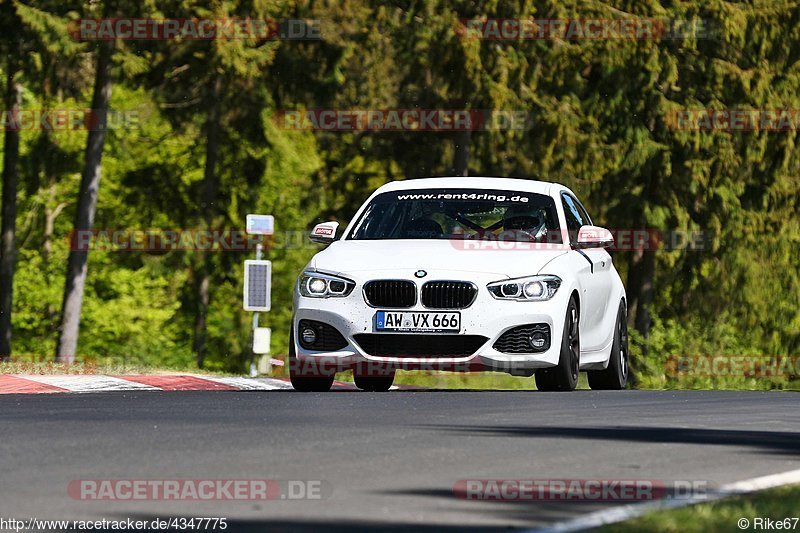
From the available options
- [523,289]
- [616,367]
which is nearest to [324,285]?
[523,289]

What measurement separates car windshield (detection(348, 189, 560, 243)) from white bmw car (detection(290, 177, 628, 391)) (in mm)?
18

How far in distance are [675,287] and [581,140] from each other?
15.5ft

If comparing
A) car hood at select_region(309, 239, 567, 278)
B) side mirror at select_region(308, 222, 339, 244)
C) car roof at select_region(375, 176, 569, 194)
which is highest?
car roof at select_region(375, 176, 569, 194)

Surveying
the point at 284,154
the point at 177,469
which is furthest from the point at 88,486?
the point at 284,154

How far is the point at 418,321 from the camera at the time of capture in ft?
48.6

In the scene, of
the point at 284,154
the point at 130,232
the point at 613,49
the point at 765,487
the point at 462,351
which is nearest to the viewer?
the point at 765,487

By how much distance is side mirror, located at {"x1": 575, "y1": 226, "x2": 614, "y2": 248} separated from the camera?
52.5 ft

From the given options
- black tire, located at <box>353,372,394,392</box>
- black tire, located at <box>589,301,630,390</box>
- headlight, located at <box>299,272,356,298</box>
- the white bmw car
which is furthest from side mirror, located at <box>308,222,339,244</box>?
black tire, located at <box>589,301,630,390</box>

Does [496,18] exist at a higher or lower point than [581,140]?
higher

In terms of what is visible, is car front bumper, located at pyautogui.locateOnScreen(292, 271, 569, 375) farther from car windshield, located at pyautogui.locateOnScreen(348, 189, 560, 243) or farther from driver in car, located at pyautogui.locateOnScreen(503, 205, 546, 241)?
driver in car, located at pyautogui.locateOnScreen(503, 205, 546, 241)

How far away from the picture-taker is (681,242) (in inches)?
1593

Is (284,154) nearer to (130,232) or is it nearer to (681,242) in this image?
(130,232)

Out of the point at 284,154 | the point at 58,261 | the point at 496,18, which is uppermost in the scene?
the point at 496,18

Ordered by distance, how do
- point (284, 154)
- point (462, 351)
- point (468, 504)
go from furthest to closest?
1. point (284, 154)
2. point (462, 351)
3. point (468, 504)
